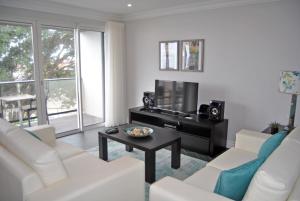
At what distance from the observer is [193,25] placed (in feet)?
13.6

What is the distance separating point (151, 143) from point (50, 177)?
1450 mm

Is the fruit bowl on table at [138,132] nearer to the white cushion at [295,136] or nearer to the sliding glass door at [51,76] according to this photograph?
the white cushion at [295,136]

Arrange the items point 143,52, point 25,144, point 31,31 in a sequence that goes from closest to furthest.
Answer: point 25,144, point 31,31, point 143,52

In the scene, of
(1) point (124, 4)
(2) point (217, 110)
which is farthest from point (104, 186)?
(1) point (124, 4)

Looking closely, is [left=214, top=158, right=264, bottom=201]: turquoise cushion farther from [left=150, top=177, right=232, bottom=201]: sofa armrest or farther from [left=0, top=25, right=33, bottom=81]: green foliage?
[left=0, top=25, right=33, bottom=81]: green foliage

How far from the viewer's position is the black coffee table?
2787mm

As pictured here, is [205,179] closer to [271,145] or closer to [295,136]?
[271,145]

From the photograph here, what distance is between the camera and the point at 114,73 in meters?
5.17

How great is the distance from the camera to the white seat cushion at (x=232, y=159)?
2342 millimetres

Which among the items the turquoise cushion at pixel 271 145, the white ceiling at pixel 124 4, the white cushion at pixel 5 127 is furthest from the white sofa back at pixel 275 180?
the white ceiling at pixel 124 4

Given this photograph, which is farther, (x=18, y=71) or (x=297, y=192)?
(x=18, y=71)

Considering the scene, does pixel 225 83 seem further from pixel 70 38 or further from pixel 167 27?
pixel 70 38

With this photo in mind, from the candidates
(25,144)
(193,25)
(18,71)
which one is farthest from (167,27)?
(25,144)

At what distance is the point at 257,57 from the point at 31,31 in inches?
147
